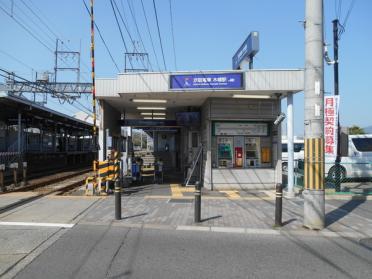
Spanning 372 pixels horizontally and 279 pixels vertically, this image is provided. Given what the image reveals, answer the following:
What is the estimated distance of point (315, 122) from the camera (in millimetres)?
8445

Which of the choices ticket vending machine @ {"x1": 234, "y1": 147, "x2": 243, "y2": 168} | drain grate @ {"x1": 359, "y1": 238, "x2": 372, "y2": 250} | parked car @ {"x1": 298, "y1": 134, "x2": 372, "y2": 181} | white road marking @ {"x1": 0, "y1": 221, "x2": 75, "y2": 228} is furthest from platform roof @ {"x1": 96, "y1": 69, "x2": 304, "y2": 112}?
drain grate @ {"x1": 359, "y1": 238, "x2": 372, "y2": 250}

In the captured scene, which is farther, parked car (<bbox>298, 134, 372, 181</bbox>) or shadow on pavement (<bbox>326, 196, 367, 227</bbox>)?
parked car (<bbox>298, 134, 372, 181</bbox>)

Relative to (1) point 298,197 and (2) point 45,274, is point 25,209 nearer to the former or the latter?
(2) point 45,274

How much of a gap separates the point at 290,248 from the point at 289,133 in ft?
21.8

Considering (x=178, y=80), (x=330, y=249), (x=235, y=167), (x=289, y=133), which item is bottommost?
(x=330, y=249)

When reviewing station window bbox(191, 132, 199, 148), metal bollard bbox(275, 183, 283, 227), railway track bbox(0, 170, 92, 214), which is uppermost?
station window bbox(191, 132, 199, 148)

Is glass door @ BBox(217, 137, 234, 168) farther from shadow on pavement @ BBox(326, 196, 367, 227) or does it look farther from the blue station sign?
shadow on pavement @ BBox(326, 196, 367, 227)

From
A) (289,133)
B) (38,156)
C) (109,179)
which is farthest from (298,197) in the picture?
(38,156)

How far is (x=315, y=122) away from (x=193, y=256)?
417cm

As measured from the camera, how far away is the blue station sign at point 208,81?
42.1ft

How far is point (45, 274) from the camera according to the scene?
540 cm

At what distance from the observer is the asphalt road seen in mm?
5512

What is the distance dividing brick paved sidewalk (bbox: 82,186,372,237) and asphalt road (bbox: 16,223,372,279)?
30.6 inches

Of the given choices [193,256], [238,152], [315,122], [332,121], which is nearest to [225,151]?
[238,152]
